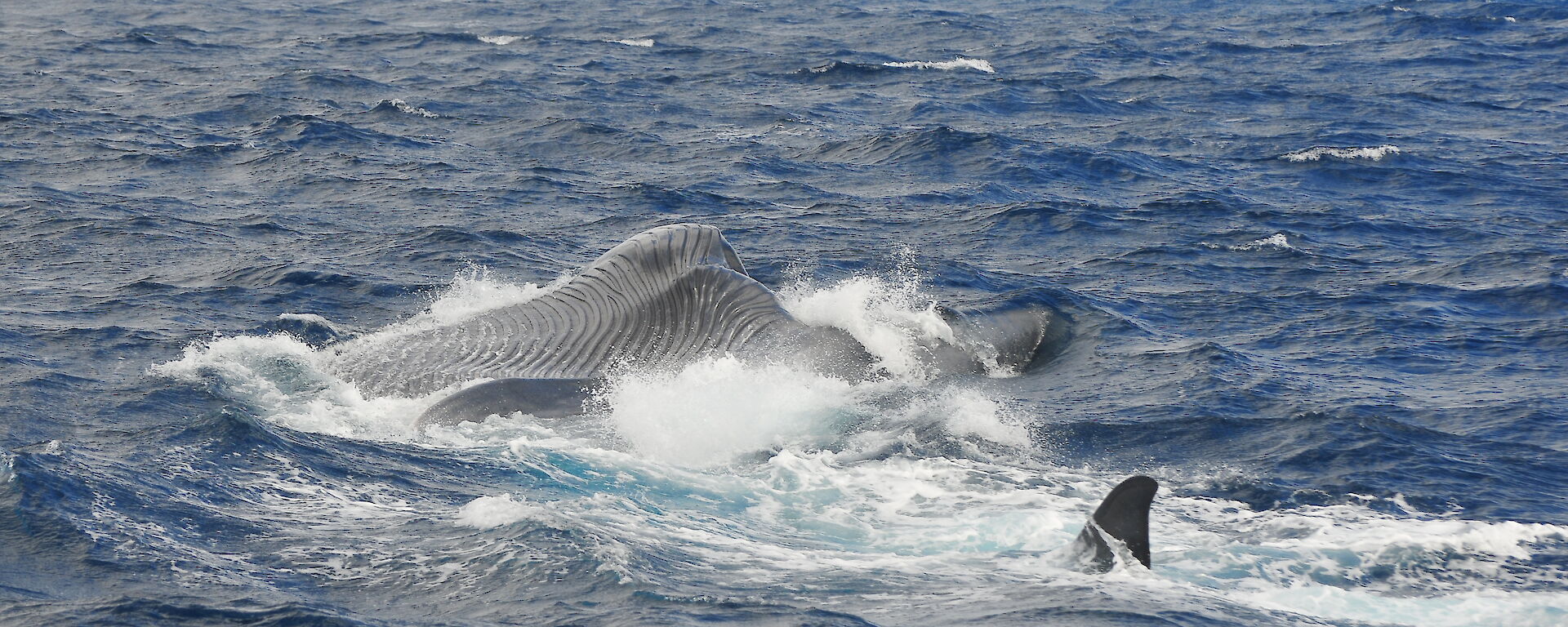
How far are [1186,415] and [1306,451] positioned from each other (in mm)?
1465

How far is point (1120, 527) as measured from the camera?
1156cm

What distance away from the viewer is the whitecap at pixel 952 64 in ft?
139

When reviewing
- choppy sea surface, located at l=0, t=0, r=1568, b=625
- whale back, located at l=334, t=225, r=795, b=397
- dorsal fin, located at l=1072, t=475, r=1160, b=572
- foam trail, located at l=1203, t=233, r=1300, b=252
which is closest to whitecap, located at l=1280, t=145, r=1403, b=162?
choppy sea surface, located at l=0, t=0, r=1568, b=625

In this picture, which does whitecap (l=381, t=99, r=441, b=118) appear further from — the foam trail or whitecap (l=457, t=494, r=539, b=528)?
whitecap (l=457, t=494, r=539, b=528)

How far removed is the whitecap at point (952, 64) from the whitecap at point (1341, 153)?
12594 mm

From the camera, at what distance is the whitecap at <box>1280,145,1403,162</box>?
98.5ft

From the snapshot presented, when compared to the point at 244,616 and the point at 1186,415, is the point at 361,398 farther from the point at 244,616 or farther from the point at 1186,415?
the point at 1186,415

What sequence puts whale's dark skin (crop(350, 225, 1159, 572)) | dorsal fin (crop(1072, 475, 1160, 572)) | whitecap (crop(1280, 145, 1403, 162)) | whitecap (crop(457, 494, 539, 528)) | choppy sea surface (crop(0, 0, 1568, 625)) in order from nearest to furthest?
dorsal fin (crop(1072, 475, 1160, 572))
choppy sea surface (crop(0, 0, 1568, 625))
whitecap (crop(457, 494, 539, 528))
whale's dark skin (crop(350, 225, 1159, 572))
whitecap (crop(1280, 145, 1403, 162))

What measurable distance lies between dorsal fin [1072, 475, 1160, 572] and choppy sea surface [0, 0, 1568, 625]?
0.16 metres

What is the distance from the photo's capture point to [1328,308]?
67.6 feet

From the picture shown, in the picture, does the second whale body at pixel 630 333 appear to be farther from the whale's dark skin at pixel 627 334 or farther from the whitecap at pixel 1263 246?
the whitecap at pixel 1263 246

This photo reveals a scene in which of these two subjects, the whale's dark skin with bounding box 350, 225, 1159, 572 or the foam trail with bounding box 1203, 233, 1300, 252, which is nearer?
the whale's dark skin with bounding box 350, 225, 1159, 572

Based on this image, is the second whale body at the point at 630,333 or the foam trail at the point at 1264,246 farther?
the foam trail at the point at 1264,246

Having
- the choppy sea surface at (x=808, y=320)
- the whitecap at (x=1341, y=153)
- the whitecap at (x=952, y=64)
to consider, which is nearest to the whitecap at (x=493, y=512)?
the choppy sea surface at (x=808, y=320)
